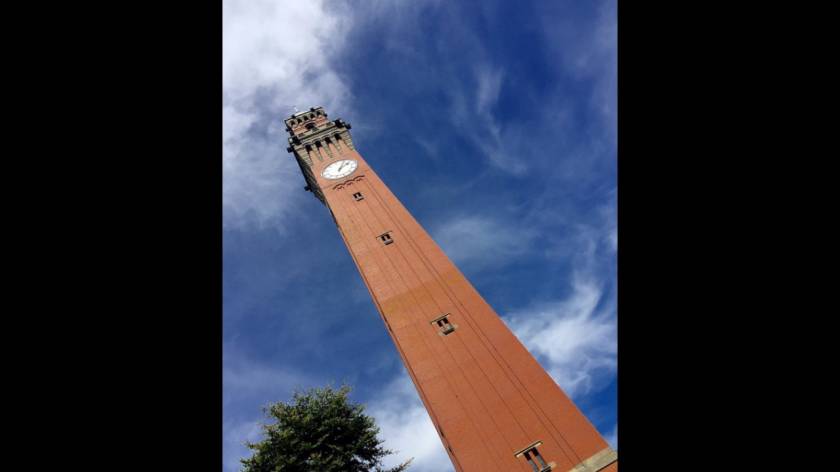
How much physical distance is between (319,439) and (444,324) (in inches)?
295

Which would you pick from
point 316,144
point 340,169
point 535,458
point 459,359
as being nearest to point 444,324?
point 459,359

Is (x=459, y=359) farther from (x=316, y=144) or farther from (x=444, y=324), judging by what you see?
(x=316, y=144)

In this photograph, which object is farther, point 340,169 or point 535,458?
point 340,169

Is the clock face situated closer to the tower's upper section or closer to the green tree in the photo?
the tower's upper section

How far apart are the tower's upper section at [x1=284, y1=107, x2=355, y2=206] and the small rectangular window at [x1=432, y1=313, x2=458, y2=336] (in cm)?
1726

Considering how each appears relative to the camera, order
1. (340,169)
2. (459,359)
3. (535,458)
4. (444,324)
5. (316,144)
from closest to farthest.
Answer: (535,458) → (459,359) → (444,324) → (340,169) → (316,144)

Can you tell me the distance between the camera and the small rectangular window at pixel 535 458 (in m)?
16.2

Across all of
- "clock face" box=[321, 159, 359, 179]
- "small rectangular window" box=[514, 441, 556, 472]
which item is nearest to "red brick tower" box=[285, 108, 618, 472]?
"small rectangular window" box=[514, 441, 556, 472]

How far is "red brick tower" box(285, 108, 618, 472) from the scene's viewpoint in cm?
1662

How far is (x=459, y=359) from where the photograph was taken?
2025cm

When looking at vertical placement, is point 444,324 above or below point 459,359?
above
